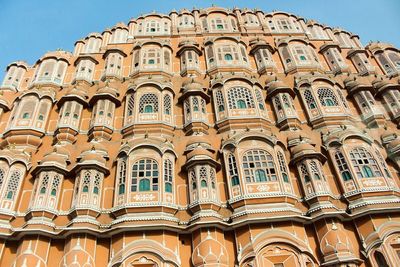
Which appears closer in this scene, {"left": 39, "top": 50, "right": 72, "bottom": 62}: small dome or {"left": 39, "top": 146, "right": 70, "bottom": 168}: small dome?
{"left": 39, "top": 146, "right": 70, "bottom": 168}: small dome

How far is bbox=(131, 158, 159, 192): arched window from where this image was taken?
17094mm

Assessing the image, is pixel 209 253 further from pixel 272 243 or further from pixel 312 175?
pixel 312 175

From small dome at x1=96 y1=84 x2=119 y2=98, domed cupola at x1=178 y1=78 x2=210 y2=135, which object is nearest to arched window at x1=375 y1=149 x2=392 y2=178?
domed cupola at x1=178 y1=78 x2=210 y2=135

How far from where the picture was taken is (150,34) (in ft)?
96.0

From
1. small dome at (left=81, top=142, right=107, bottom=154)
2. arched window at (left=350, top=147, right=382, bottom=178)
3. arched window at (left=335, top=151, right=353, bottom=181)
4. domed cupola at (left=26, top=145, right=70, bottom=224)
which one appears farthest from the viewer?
small dome at (left=81, top=142, right=107, bottom=154)

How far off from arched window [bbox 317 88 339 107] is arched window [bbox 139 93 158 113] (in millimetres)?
10316

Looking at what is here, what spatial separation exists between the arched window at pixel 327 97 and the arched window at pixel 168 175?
10.6 metres

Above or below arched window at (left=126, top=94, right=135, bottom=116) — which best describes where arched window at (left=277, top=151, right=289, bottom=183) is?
below

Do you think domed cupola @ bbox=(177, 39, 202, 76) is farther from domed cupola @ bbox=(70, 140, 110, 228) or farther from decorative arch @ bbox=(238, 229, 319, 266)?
decorative arch @ bbox=(238, 229, 319, 266)

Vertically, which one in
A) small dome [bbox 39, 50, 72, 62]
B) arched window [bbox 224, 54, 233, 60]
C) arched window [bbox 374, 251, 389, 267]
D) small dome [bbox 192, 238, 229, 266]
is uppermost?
small dome [bbox 39, 50, 72, 62]

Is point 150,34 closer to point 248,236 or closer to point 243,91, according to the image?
point 243,91

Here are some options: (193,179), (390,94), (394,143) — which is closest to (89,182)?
(193,179)

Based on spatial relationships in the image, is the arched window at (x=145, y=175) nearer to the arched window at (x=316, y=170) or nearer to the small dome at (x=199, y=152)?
the small dome at (x=199, y=152)

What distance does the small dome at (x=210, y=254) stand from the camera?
48.3ft
